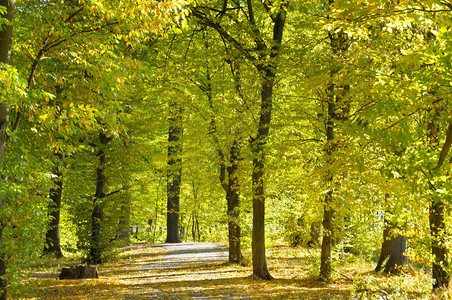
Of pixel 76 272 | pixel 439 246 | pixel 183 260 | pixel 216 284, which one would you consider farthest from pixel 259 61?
pixel 183 260

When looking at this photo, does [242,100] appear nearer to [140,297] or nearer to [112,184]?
[140,297]

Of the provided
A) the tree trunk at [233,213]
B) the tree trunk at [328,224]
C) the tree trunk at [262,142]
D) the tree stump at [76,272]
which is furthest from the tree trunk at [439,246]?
the tree stump at [76,272]

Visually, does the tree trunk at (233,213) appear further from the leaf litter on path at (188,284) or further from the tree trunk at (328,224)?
the tree trunk at (328,224)

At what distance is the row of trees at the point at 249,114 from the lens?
5.13 m

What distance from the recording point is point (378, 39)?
31.3 feet

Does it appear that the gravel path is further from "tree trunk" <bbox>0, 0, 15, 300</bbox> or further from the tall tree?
"tree trunk" <bbox>0, 0, 15, 300</bbox>

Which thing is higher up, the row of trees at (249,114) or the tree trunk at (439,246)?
the row of trees at (249,114)

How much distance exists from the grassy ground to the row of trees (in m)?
0.69

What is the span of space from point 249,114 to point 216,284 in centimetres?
473

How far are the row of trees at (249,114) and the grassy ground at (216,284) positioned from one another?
2.25 feet

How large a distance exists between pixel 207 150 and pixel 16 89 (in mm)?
10472

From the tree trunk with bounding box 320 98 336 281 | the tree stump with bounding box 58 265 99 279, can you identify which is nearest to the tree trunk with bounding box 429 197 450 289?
the tree trunk with bounding box 320 98 336 281

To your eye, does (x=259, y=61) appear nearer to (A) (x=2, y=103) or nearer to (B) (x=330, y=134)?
(B) (x=330, y=134)

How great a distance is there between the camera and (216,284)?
39.3ft
